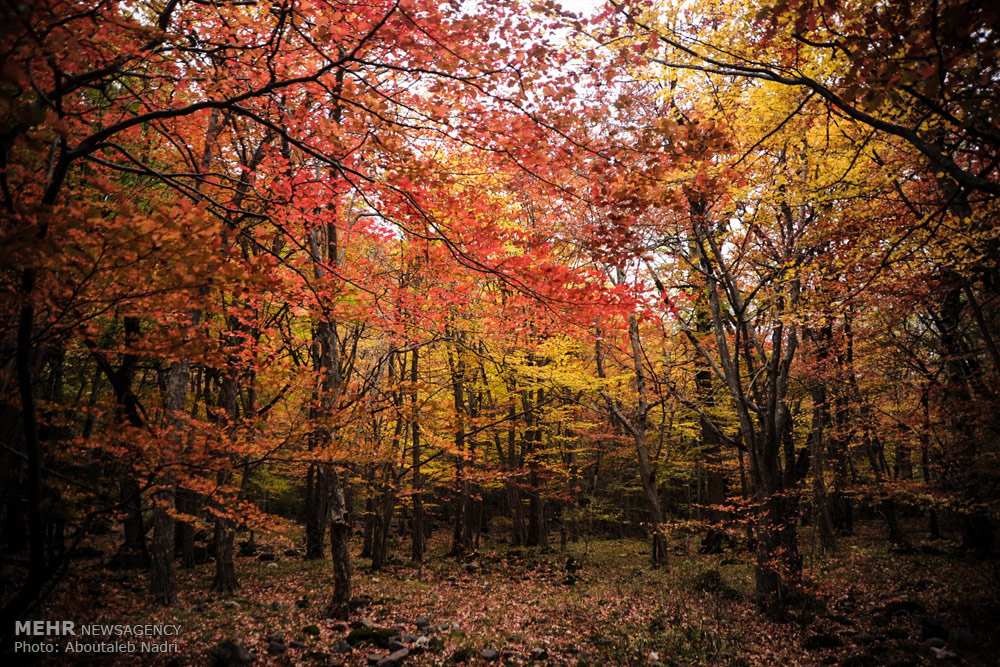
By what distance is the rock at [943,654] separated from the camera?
626 centimetres

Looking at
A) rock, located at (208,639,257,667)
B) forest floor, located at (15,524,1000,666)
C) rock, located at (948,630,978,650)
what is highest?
rock, located at (208,639,257,667)

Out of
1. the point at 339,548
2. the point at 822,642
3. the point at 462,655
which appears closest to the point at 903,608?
the point at 822,642

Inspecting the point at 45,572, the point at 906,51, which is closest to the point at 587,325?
the point at 906,51

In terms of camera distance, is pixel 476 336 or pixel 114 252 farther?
pixel 476 336

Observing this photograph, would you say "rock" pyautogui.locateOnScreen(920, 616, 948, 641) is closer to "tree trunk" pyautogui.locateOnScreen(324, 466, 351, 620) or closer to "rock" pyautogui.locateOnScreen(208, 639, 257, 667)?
"tree trunk" pyautogui.locateOnScreen(324, 466, 351, 620)

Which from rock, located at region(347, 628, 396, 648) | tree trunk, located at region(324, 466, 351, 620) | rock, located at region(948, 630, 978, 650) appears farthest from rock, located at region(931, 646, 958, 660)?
tree trunk, located at region(324, 466, 351, 620)

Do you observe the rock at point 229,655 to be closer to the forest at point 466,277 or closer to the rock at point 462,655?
the forest at point 466,277

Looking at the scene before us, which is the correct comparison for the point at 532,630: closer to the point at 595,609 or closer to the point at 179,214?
the point at 595,609

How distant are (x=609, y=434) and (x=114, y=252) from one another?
17774 millimetres

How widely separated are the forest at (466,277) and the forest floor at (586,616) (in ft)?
0.28

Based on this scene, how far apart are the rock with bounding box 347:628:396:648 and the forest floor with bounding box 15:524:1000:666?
0.02 meters

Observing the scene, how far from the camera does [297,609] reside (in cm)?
927

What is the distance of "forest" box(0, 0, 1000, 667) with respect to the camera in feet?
10.0

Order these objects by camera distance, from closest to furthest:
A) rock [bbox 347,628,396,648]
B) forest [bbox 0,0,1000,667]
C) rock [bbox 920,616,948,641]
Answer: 1. forest [bbox 0,0,1000,667]
2. rock [bbox 920,616,948,641]
3. rock [bbox 347,628,396,648]
